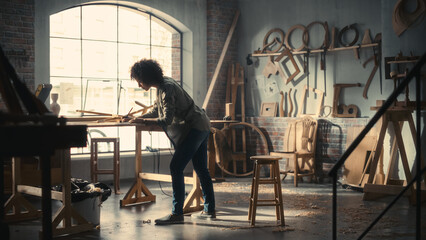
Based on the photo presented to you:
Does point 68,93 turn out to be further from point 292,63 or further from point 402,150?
point 402,150

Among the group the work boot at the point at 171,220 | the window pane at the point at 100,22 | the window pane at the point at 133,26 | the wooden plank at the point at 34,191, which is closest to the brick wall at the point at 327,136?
the window pane at the point at 133,26

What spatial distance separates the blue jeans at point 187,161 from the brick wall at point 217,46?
4.16 m

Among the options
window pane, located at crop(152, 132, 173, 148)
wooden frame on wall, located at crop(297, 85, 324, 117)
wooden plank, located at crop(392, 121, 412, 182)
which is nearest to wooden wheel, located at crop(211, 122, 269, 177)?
wooden frame on wall, located at crop(297, 85, 324, 117)

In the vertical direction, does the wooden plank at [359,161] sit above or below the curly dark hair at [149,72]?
below

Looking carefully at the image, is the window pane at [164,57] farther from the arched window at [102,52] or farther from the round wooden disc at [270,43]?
the round wooden disc at [270,43]

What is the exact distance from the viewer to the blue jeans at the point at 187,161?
5172mm

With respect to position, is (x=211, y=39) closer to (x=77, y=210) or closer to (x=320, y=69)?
(x=320, y=69)

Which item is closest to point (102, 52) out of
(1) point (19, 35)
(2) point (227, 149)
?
(1) point (19, 35)

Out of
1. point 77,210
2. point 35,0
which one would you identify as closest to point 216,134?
point 35,0

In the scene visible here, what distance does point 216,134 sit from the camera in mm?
9031

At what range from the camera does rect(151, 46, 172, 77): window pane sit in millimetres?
9284

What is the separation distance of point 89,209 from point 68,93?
Answer: 3.43 metres

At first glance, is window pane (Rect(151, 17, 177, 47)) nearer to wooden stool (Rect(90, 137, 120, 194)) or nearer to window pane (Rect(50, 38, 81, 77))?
Answer: window pane (Rect(50, 38, 81, 77))

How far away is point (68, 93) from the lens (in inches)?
322
